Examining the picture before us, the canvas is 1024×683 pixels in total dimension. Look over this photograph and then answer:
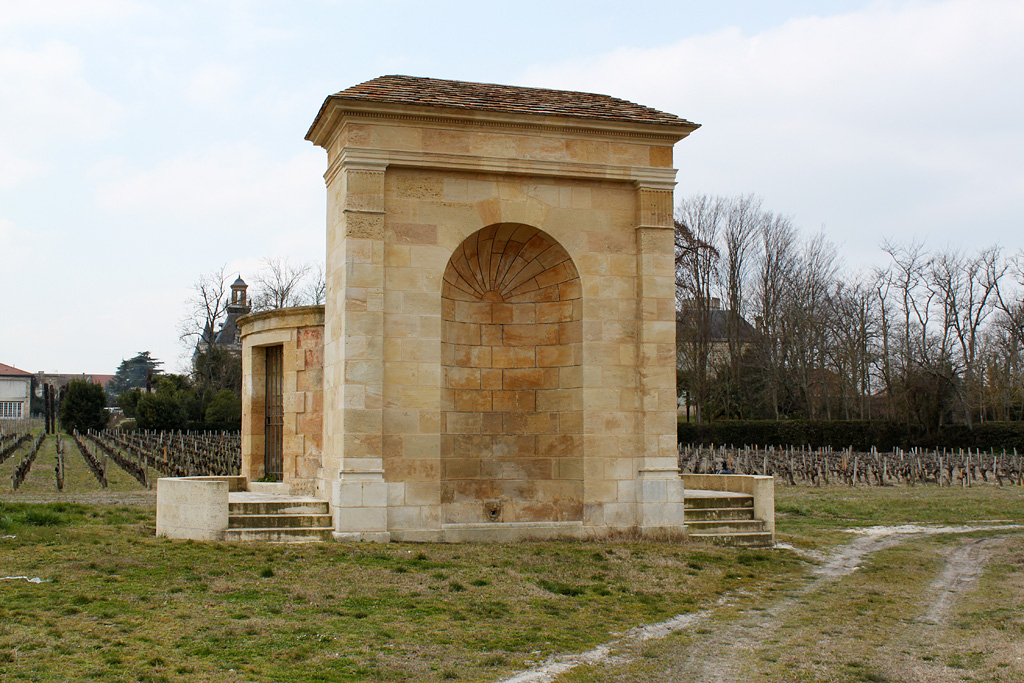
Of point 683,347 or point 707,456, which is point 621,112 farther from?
point 683,347

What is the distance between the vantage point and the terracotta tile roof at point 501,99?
1303cm

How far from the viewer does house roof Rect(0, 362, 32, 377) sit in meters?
96.7

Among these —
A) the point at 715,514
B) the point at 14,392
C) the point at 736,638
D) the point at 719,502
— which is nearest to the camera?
the point at 736,638

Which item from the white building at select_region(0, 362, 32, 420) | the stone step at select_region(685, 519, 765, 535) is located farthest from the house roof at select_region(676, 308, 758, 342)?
the white building at select_region(0, 362, 32, 420)

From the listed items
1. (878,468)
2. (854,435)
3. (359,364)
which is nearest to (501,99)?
(359,364)

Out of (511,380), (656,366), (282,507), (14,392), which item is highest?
(14,392)

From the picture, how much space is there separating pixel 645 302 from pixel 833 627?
6117 mm

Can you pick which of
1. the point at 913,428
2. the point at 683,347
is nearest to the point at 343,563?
the point at 913,428

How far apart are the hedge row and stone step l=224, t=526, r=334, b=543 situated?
1242 inches

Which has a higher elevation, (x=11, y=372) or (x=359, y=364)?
(x=11, y=372)

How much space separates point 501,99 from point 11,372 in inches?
3916

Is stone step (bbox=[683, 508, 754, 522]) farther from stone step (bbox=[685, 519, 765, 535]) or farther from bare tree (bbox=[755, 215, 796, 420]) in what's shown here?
bare tree (bbox=[755, 215, 796, 420])

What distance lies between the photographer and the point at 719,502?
1428 cm

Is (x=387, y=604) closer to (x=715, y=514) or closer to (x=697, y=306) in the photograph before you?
(x=715, y=514)
